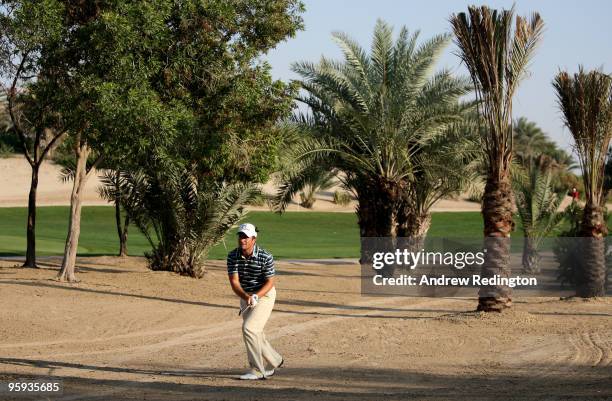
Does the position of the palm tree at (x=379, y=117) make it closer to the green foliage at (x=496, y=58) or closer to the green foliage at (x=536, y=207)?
the green foliage at (x=536, y=207)

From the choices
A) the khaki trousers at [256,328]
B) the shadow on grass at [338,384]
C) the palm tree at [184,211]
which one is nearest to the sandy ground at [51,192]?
the palm tree at [184,211]

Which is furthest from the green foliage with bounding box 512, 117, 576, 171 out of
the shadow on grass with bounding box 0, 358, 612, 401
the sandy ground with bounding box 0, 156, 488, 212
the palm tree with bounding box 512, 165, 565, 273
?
the shadow on grass with bounding box 0, 358, 612, 401

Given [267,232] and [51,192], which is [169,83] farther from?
[51,192]

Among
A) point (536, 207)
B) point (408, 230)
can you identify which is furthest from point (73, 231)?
point (536, 207)

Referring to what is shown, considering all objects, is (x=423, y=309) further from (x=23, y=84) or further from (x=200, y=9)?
(x=23, y=84)

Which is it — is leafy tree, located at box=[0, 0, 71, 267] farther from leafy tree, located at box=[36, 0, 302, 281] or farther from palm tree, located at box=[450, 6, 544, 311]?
palm tree, located at box=[450, 6, 544, 311]

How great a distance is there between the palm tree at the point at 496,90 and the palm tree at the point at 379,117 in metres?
8.50

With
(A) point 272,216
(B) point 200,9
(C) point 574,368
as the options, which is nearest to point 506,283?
(C) point 574,368

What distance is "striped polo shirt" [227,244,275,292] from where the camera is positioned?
416 inches

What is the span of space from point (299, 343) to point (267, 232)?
1432 inches

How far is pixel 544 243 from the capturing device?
2955cm

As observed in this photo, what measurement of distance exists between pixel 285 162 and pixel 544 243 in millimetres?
8835

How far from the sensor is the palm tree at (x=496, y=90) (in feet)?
55.9

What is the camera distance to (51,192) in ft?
250
